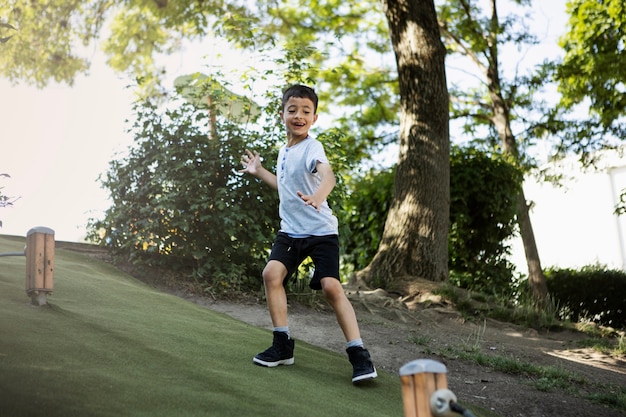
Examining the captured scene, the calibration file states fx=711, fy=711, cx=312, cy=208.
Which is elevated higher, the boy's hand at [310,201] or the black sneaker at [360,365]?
the boy's hand at [310,201]

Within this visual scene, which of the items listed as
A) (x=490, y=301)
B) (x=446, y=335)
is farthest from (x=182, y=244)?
(x=490, y=301)

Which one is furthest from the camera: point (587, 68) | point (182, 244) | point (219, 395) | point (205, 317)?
point (587, 68)

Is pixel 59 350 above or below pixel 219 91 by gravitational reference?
below

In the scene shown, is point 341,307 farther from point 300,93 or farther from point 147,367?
point 300,93

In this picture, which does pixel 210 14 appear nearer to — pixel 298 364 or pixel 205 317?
pixel 205 317

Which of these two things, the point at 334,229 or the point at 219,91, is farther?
the point at 219,91

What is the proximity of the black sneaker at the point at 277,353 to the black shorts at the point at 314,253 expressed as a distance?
0.40m

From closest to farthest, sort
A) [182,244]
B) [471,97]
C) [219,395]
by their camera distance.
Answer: [219,395], [182,244], [471,97]

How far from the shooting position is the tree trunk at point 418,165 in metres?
9.64

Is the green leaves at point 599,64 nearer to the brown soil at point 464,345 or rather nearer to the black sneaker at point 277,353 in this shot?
the brown soil at point 464,345

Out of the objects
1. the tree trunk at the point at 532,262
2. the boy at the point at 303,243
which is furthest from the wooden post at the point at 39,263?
the tree trunk at the point at 532,262

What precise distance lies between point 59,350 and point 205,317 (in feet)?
7.40

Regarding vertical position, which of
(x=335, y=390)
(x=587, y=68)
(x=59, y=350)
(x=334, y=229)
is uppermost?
(x=587, y=68)

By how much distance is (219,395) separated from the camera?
12.0 ft
